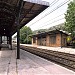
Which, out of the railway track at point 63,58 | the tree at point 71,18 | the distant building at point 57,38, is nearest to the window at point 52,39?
the distant building at point 57,38

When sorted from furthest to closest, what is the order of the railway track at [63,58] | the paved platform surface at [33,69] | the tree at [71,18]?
the tree at [71,18] → the railway track at [63,58] → the paved platform surface at [33,69]

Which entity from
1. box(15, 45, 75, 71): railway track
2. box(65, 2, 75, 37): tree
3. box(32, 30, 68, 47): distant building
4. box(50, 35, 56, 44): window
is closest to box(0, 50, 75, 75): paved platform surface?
box(15, 45, 75, 71): railway track

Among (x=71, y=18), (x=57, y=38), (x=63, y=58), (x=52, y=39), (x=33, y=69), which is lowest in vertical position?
(x=63, y=58)

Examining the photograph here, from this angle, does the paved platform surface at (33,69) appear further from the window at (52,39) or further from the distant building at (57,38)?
the window at (52,39)

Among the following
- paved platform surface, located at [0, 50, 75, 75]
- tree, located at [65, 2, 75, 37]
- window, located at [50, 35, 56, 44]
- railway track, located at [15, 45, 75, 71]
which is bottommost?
railway track, located at [15, 45, 75, 71]

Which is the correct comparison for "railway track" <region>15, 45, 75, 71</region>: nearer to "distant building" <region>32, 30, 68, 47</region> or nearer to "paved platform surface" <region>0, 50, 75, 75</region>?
"paved platform surface" <region>0, 50, 75, 75</region>

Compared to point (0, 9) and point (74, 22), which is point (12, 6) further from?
point (74, 22)

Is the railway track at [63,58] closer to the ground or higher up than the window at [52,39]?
closer to the ground

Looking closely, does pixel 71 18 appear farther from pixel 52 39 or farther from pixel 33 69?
pixel 33 69

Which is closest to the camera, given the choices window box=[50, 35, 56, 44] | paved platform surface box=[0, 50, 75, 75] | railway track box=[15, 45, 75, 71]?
paved platform surface box=[0, 50, 75, 75]

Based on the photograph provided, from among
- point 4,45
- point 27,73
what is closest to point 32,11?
point 27,73

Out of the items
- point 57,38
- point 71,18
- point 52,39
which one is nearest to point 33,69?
point 71,18

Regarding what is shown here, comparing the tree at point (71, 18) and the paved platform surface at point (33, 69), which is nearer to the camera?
the paved platform surface at point (33, 69)

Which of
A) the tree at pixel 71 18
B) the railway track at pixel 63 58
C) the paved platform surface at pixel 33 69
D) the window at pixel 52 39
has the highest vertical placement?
the tree at pixel 71 18
